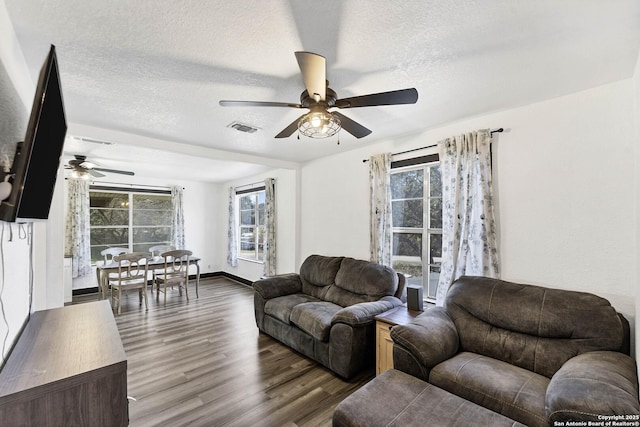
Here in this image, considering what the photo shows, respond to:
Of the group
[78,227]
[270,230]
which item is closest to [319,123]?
[270,230]

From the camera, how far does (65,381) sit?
101 cm

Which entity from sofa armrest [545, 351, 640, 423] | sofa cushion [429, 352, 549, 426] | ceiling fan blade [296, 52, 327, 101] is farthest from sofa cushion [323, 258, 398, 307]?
ceiling fan blade [296, 52, 327, 101]

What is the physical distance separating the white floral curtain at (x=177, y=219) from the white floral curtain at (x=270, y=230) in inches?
99.5

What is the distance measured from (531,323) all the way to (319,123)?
2.13 metres

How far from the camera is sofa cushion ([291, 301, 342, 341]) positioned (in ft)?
8.59

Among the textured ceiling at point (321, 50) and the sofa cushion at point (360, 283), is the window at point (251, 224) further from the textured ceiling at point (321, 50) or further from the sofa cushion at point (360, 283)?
the textured ceiling at point (321, 50)

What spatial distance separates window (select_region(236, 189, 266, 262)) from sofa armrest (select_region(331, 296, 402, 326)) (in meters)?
3.69

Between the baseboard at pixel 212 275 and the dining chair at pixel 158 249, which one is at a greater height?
the dining chair at pixel 158 249

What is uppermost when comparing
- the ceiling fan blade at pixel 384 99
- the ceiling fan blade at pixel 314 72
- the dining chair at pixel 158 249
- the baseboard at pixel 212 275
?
the ceiling fan blade at pixel 314 72

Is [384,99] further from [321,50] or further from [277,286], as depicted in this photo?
[277,286]

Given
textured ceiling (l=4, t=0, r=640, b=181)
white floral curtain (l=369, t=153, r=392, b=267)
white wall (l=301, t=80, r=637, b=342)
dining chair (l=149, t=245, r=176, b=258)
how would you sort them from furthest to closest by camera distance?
dining chair (l=149, t=245, r=176, b=258) < white floral curtain (l=369, t=153, r=392, b=267) < white wall (l=301, t=80, r=637, b=342) < textured ceiling (l=4, t=0, r=640, b=181)

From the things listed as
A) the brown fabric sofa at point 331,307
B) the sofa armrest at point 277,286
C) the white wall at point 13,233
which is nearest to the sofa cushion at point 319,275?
the brown fabric sofa at point 331,307

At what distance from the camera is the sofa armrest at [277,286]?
11.5ft

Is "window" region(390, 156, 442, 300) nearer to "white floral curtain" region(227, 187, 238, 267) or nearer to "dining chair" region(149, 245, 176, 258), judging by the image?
"white floral curtain" region(227, 187, 238, 267)
